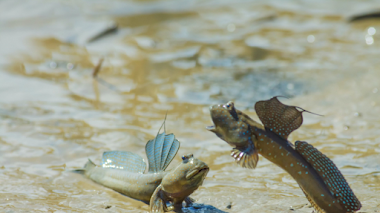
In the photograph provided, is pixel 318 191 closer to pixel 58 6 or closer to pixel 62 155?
pixel 62 155

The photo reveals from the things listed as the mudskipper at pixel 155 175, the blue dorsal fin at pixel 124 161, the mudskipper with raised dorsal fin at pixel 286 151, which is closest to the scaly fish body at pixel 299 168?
the mudskipper with raised dorsal fin at pixel 286 151

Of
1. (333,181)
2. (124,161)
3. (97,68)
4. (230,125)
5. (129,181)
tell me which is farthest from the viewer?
Answer: (97,68)

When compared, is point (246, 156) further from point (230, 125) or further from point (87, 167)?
point (87, 167)

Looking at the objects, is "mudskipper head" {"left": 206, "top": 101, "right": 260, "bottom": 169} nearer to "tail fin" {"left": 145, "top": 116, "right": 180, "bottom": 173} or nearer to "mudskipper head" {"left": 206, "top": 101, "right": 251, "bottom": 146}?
"mudskipper head" {"left": 206, "top": 101, "right": 251, "bottom": 146}

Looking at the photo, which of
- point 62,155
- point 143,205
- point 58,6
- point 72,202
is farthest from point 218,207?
point 58,6

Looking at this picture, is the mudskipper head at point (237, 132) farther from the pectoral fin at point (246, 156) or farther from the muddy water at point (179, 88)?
the muddy water at point (179, 88)

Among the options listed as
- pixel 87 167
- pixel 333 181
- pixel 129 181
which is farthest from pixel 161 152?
pixel 333 181
